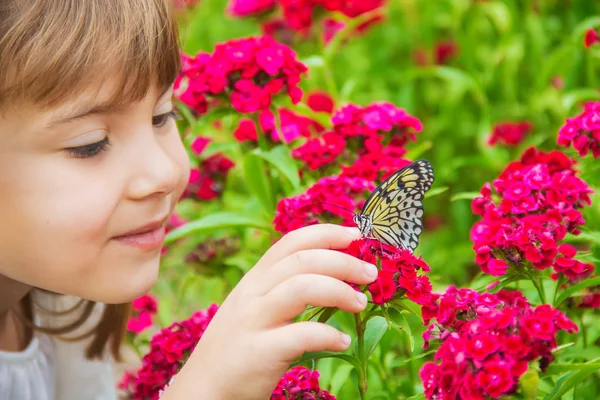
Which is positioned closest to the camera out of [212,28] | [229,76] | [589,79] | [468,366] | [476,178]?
[468,366]

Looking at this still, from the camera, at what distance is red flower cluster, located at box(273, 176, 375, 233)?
146 centimetres

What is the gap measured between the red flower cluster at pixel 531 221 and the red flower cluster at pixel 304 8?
5.07ft

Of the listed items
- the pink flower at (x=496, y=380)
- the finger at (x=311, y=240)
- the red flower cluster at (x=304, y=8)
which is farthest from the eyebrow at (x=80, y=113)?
the red flower cluster at (x=304, y=8)

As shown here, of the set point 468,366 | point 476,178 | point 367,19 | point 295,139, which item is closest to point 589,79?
point 476,178

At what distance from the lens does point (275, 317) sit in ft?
3.61

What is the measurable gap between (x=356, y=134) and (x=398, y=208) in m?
0.50

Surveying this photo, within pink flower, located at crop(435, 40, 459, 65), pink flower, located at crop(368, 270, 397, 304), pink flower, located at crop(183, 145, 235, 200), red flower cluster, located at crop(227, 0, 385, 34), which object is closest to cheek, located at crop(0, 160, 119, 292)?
pink flower, located at crop(368, 270, 397, 304)

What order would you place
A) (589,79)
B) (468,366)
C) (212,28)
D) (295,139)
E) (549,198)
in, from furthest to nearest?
(212,28) < (589,79) < (295,139) < (549,198) < (468,366)

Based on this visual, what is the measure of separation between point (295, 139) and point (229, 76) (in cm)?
34

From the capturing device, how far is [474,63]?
3029 millimetres

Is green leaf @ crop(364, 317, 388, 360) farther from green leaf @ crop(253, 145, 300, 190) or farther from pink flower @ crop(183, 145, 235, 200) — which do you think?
pink flower @ crop(183, 145, 235, 200)

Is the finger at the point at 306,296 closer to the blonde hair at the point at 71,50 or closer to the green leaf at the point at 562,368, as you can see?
the green leaf at the point at 562,368

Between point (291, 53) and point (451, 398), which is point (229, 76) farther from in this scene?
point (451, 398)

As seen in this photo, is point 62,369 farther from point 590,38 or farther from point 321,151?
point 590,38
